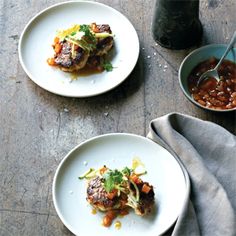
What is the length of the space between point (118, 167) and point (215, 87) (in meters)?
0.51

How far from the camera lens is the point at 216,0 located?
8.29 ft

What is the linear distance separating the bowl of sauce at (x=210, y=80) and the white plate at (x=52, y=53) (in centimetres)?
24

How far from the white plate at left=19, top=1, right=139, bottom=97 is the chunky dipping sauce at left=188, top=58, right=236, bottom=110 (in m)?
0.27

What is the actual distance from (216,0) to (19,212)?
1314 mm

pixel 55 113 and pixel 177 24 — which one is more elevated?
pixel 177 24

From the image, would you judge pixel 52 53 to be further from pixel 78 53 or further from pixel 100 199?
pixel 100 199

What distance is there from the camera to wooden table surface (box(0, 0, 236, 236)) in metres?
1.94

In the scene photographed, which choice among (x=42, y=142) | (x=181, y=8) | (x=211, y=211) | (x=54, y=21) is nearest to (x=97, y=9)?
(x=54, y=21)

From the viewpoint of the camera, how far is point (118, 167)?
6.63 ft

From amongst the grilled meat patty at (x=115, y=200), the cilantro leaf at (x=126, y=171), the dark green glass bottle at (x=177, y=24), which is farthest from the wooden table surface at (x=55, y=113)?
the cilantro leaf at (x=126, y=171)

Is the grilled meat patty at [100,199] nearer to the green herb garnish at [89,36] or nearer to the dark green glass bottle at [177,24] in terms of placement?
the green herb garnish at [89,36]

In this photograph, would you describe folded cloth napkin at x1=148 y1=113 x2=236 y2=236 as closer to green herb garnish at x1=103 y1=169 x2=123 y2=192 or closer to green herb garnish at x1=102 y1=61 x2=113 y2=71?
green herb garnish at x1=103 y1=169 x2=123 y2=192

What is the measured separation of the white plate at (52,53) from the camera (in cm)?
224

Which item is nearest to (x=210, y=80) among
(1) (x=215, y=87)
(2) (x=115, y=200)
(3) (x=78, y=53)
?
(1) (x=215, y=87)
